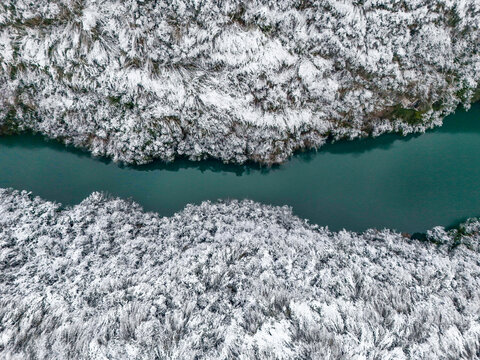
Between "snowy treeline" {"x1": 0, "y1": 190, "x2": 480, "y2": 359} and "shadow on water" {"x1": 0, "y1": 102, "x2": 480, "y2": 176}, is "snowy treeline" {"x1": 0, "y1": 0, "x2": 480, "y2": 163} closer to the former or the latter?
"shadow on water" {"x1": 0, "y1": 102, "x2": 480, "y2": 176}

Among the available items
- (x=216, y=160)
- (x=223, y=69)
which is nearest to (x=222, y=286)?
(x=216, y=160)

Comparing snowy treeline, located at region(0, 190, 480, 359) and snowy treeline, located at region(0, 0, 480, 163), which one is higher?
snowy treeline, located at region(0, 0, 480, 163)

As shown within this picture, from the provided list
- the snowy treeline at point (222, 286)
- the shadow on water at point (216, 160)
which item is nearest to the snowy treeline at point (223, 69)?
the shadow on water at point (216, 160)

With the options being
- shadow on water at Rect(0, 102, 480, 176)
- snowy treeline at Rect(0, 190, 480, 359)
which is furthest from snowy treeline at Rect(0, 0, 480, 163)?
snowy treeline at Rect(0, 190, 480, 359)

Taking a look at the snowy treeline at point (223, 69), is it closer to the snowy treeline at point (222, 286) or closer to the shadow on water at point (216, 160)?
the shadow on water at point (216, 160)

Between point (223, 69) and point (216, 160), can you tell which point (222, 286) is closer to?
point (216, 160)

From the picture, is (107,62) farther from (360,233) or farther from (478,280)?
(478,280)

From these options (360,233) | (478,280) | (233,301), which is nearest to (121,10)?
Answer: (233,301)
